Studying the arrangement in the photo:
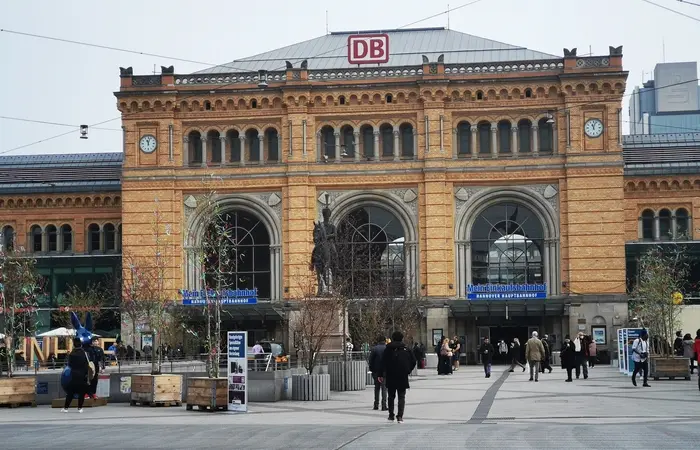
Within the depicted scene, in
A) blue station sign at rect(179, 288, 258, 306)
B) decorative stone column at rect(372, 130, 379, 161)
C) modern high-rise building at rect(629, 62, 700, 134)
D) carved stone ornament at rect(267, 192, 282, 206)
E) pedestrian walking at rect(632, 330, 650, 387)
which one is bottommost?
pedestrian walking at rect(632, 330, 650, 387)

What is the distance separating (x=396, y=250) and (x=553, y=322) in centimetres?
903

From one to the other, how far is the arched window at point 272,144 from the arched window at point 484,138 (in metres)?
10.8

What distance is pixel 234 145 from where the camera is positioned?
6738cm

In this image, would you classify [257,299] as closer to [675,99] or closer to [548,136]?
[548,136]

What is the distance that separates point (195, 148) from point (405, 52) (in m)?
13.7

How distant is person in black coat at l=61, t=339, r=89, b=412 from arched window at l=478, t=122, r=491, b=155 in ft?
129

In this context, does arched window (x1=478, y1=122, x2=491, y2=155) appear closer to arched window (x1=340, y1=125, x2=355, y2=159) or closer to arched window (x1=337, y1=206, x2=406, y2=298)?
arched window (x1=337, y1=206, x2=406, y2=298)

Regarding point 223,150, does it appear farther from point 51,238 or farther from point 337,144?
point 51,238

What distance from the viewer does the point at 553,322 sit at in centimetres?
6456

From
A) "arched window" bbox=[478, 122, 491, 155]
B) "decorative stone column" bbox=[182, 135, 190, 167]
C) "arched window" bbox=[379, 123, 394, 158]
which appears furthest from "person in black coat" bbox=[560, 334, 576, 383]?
"decorative stone column" bbox=[182, 135, 190, 167]

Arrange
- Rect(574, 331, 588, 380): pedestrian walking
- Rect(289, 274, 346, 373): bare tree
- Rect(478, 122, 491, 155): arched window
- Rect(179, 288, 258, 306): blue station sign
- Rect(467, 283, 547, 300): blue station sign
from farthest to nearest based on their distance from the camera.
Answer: Rect(179, 288, 258, 306): blue station sign
Rect(478, 122, 491, 155): arched window
Rect(467, 283, 547, 300): blue station sign
Rect(574, 331, 588, 380): pedestrian walking
Rect(289, 274, 346, 373): bare tree

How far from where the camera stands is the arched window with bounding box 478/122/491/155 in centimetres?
6562

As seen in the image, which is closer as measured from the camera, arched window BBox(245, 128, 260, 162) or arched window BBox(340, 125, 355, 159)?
arched window BBox(340, 125, 355, 159)

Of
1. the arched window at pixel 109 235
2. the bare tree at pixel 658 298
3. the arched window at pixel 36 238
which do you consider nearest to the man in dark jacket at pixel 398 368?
the bare tree at pixel 658 298
